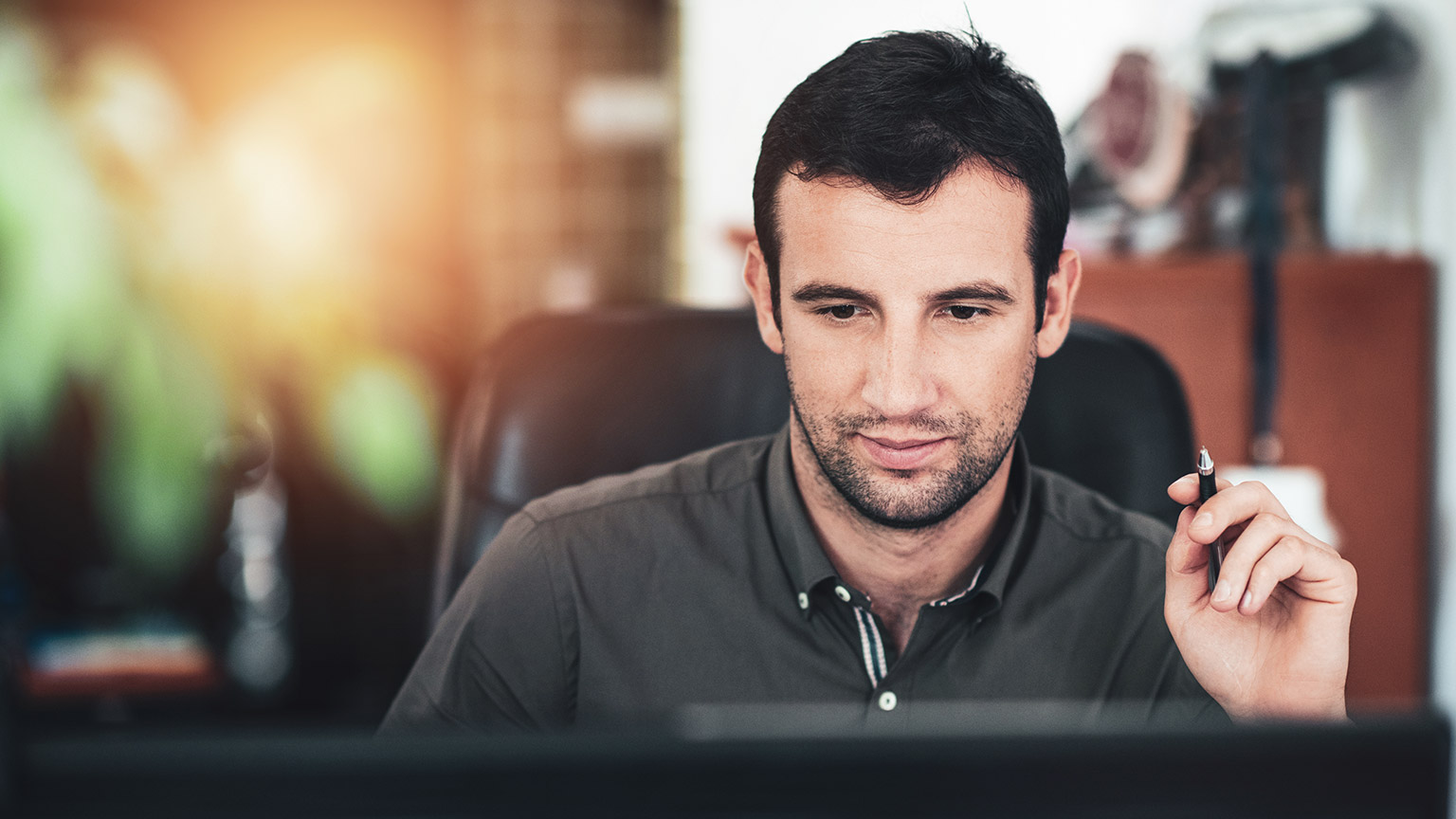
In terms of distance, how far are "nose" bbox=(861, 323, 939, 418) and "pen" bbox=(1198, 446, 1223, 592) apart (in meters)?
0.12

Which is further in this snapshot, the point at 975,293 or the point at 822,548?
the point at 822,548

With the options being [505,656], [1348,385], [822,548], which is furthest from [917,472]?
[1348,385]

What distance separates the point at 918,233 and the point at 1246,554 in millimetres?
201

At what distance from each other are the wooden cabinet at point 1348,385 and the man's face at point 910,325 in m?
0.72

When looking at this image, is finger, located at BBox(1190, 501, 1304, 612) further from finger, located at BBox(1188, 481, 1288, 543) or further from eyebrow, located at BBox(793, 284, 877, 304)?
eyebrow, located at BBox(793, 284, 877, 304)

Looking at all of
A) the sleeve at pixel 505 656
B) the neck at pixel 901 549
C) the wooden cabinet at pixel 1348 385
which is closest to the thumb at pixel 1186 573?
the neck at pixel 901 549

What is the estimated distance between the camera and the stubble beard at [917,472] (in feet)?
1.75

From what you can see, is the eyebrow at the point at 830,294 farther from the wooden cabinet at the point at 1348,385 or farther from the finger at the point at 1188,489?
the wooden cabinet at the point at 1348,385

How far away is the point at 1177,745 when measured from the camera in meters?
0.24

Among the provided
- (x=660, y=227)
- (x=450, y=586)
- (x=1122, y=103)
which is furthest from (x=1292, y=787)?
(x=660, y=227)

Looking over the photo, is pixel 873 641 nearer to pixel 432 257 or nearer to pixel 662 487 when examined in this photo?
pixel 662 487

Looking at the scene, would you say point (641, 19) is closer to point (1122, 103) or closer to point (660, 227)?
point (660, 227)

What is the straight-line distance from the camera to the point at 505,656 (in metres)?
0.64

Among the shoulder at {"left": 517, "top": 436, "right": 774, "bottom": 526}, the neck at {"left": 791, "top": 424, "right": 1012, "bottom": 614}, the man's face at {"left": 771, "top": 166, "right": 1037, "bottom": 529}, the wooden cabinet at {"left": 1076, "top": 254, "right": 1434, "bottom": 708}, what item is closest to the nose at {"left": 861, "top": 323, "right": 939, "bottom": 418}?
the man's face at {"left": 771, "top": 166, "right": 1037, "bottom": 529}
